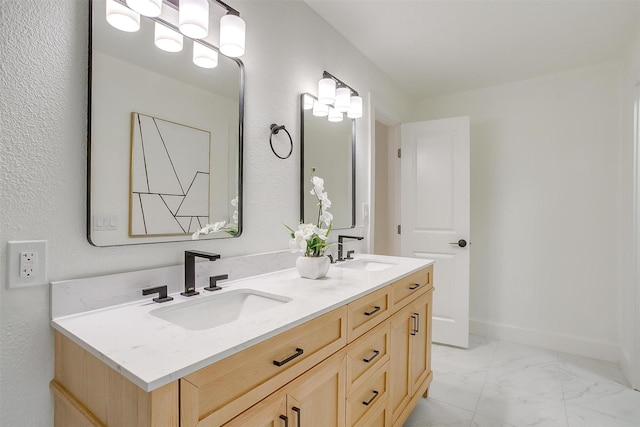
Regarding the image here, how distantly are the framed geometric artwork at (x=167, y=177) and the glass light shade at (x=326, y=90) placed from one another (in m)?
0.86

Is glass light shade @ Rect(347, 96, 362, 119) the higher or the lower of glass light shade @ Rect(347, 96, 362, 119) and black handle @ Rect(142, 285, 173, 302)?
the higher

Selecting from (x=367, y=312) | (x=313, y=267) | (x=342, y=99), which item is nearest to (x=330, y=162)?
(x=342, y=99)

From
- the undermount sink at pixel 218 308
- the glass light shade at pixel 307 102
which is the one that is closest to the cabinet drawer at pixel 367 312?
the undermount sink at pixel 218 308

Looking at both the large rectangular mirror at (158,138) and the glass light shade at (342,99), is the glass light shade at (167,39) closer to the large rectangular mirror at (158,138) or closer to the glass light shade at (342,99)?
the large rectangular mirror at (158,138)

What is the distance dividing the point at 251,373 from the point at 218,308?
1.42ft

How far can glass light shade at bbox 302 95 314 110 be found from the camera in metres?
1.87

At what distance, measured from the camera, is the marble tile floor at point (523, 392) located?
1868 mm

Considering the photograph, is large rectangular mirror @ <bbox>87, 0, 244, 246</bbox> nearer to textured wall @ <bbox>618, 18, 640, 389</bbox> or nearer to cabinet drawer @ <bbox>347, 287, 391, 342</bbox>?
cabinet drawer @ <bbox>347, 287, 391, 342</bbox>

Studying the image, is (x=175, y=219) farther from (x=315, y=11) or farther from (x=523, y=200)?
(x=523, y=200)

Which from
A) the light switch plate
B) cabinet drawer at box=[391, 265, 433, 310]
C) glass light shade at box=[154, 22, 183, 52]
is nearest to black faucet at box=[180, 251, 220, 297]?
the light switch plate

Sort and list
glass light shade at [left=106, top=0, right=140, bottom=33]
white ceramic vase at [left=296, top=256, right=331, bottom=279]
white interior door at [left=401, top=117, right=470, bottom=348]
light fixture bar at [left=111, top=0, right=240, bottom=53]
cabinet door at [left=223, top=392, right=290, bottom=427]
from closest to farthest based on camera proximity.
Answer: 1. cabinet door at [left=223, top=392, right=290, bottom=427]
2. glass light shade at [left=106, top=0, right=140, bottom=33]
3. light fixture bar at [left=111, top=0, right=240, bottom=53]
4. white ceramic vase at [left=296, top=256, right=331, bottom=279]
5. white interior door at [left=401, top=117, right=470, bottom=348]

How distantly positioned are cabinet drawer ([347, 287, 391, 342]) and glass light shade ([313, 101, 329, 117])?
1123 millimetres

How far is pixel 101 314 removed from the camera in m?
0.97

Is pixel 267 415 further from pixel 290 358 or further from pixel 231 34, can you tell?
pixel 231 34
